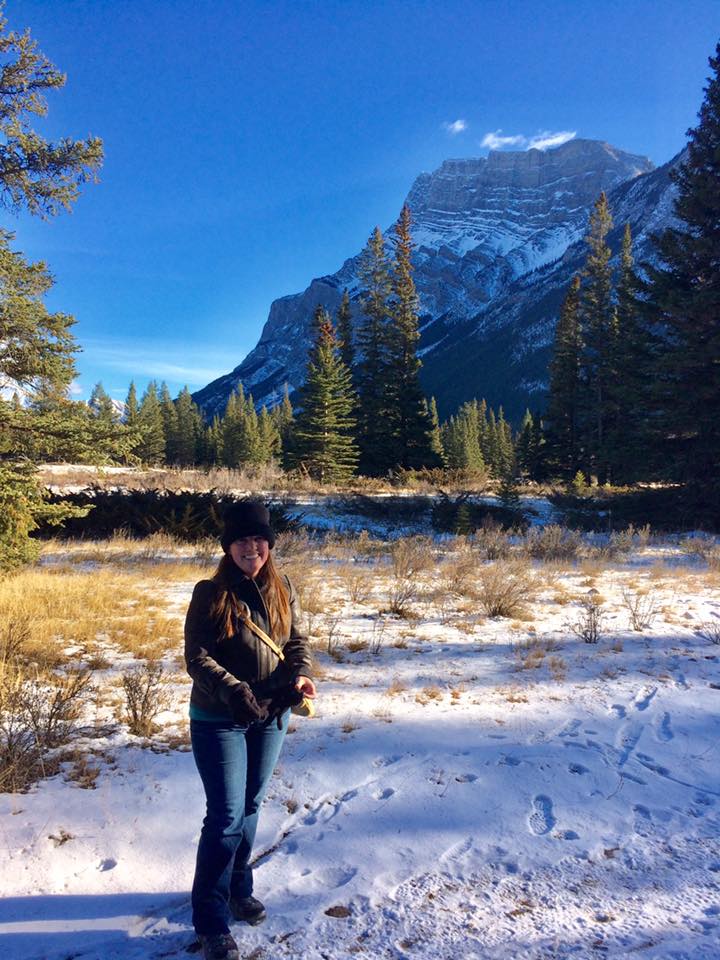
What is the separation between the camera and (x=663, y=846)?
279 centimetres

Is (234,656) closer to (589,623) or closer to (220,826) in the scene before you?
(220,826)

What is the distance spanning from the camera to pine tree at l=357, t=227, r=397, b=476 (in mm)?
28172

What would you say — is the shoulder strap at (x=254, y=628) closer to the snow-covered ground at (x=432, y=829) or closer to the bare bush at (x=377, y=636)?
the snow-covered ground at (x=432, y=829)

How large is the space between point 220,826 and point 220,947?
41 centimetres

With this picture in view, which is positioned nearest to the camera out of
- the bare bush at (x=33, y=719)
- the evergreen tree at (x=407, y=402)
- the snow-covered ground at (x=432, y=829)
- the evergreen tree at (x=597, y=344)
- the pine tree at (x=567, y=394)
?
the snow-covered ground at (x=432, y=829)

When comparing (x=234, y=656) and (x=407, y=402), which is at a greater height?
(x=407, y=402)

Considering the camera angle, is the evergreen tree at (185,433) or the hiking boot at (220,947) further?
the evergreen tree at (185,433)

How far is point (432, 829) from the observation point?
2900mm

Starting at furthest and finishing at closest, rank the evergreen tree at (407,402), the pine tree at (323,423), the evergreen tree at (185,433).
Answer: the evergreen tree at (185,433) < the evergreen tree at (407,402) < the pine tree at (323,423)

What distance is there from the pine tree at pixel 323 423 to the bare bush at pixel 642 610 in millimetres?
17765

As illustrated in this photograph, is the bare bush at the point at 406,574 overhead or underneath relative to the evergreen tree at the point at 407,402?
underneath

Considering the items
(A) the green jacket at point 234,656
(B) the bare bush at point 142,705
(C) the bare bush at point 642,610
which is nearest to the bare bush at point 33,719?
(B) the bare bush at point 142,705

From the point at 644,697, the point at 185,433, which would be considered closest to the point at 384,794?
the point at 644,697

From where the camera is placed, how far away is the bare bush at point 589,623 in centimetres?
584
